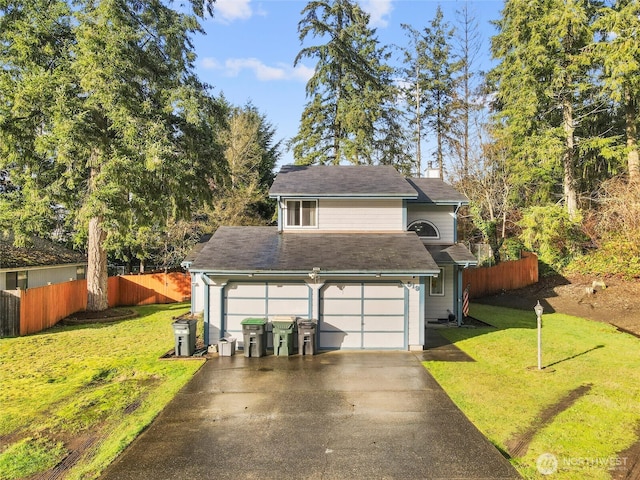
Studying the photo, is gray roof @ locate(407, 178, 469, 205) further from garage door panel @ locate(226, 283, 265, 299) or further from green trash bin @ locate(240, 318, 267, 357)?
green trash bin @ locate(240, 318, 267, 357)

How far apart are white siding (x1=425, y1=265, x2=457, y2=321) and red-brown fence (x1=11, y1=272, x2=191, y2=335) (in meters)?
14.5

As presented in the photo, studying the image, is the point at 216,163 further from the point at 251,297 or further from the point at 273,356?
the point at 273,356

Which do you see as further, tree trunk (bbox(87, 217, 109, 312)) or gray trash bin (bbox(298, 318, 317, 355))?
tree trunk (bbox(87, 217, 109, 312))

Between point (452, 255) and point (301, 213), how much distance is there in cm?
638

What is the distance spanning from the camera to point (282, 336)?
1181 cm

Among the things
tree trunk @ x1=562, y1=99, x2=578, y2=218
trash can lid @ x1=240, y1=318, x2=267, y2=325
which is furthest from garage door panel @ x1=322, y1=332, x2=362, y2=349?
tree trunk @ x1=562, y1=99, x2=578, y2=218

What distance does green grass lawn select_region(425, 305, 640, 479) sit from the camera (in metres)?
6.25

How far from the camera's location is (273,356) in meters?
11.9

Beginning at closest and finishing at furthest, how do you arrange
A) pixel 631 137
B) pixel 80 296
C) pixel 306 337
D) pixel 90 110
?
pixel 306 337 → pixel 90 110 → pixel 80 296 → pixel 631 137

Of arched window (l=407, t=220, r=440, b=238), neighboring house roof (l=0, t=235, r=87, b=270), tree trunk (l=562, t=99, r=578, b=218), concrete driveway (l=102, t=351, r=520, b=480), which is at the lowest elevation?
concrete driveway (l=102, t=351, r=520, b=480)

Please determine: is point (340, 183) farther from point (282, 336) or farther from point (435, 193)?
point (282, 336)

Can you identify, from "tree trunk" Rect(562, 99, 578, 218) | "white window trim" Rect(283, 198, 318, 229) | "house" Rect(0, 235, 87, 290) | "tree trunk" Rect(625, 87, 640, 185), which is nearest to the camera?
"white window trim" Rect(283, 198, 318, 229)

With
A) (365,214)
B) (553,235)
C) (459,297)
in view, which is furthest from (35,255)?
(553,235)

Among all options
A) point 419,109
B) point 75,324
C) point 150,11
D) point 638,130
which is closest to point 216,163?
point 150,11
